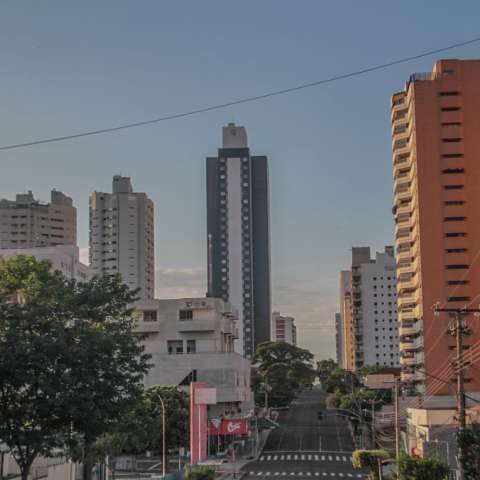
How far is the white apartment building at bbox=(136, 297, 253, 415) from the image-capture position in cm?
11475

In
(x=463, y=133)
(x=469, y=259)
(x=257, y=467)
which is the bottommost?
(x=257, y=467)

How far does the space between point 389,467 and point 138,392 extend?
31847 millimetres

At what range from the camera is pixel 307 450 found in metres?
110

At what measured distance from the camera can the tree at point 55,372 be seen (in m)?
37.2

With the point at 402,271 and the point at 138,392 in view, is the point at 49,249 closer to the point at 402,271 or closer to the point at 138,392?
the point at 402,271

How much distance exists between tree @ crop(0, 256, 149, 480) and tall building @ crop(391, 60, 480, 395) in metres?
75.1

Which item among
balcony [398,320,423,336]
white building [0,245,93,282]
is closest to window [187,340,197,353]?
white building [0,245,93,282]

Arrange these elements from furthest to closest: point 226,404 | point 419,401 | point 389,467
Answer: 1. point 226,404
2. point 419,401
3. point 389,467

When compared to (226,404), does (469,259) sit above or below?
above

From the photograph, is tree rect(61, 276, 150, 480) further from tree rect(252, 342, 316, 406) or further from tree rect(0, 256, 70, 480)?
tree rect(252, 342, 316, 406)

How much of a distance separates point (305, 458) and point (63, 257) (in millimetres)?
57512

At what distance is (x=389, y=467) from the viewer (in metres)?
67.2

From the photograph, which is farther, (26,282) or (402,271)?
(402,271)

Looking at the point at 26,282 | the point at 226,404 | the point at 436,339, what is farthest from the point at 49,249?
the point at 26,282
